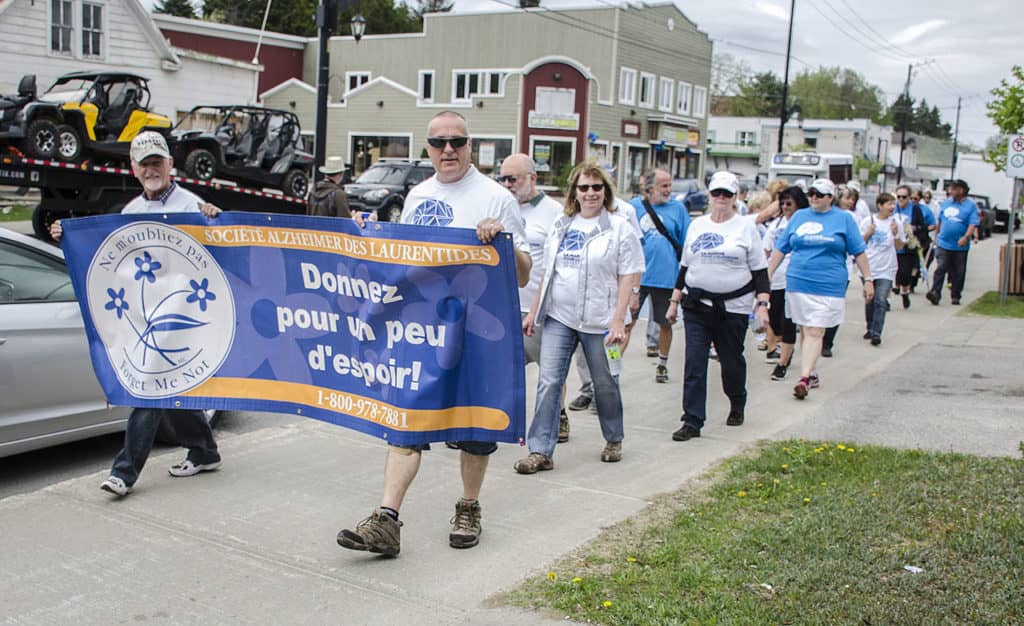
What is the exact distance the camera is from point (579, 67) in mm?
46000

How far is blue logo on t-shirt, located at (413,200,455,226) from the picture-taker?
4891mm

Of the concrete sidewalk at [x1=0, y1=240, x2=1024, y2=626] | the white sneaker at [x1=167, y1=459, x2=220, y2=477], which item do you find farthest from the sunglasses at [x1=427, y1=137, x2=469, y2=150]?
the white sneaker at [x1=167, y1=459, x2=220, y2=477]

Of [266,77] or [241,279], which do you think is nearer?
[241,279]

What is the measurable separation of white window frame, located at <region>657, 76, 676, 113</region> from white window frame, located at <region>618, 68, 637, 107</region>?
2670 millimetres

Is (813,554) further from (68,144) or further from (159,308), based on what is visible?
(68,144)

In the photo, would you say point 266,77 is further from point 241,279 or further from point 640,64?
point 241,279

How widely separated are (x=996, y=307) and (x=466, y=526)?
13.9 m

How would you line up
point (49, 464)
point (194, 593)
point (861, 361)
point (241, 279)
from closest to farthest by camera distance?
1. point (194, 593)
2. point (241, 279)
3. point (49, 464)
4. point (861, 361)

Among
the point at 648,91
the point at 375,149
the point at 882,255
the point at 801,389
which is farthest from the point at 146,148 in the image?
the point at 648,91

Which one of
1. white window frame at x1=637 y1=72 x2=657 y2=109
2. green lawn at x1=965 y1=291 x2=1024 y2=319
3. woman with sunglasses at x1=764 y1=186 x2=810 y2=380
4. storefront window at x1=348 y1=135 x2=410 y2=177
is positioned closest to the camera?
woman with sunglasses at x1=764 y1=186 x2=810 y2=380

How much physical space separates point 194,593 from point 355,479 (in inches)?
69.4

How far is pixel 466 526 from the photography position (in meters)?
4.93

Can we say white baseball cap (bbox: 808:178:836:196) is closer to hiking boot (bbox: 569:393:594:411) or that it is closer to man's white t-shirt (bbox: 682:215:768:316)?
man's white t-shirt (bbox: 682:215:768:316)

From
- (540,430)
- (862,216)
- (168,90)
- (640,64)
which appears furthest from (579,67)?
(540,430)
